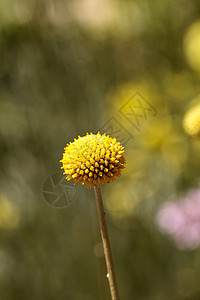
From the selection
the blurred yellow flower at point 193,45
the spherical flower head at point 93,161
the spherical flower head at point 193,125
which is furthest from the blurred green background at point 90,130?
the spherical flower head at point 93,161


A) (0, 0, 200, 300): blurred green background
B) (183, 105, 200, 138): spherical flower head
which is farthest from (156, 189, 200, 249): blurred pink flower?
(183, 105, 200, 138): spherical flower head

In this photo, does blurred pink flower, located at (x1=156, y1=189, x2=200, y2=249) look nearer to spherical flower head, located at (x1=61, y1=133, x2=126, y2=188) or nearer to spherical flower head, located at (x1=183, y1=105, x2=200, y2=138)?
spherical flower head, located at (x1=183, y1=105, x2=200, y2=138)

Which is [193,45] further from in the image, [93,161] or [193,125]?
[93,161]

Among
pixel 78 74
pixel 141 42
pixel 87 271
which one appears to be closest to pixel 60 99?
pixel 78 74

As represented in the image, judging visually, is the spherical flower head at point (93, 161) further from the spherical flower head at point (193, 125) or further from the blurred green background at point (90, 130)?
the blurred green background at point (90, 130)

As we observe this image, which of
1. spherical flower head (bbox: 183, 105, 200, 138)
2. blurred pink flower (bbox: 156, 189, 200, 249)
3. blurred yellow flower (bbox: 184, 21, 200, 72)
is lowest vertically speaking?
blurred pink flower (bbox: 156, 189, 200, 249)

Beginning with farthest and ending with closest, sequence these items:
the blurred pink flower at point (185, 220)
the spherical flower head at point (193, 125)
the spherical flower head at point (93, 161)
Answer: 1. the blurred pink flower at point (185, 220)
2. the spherical flower head at point (193, 125)
3. the spherical flower head at point (93, 161)

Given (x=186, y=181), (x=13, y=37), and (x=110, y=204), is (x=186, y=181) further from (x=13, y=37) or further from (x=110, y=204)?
(x=13, y=37)
